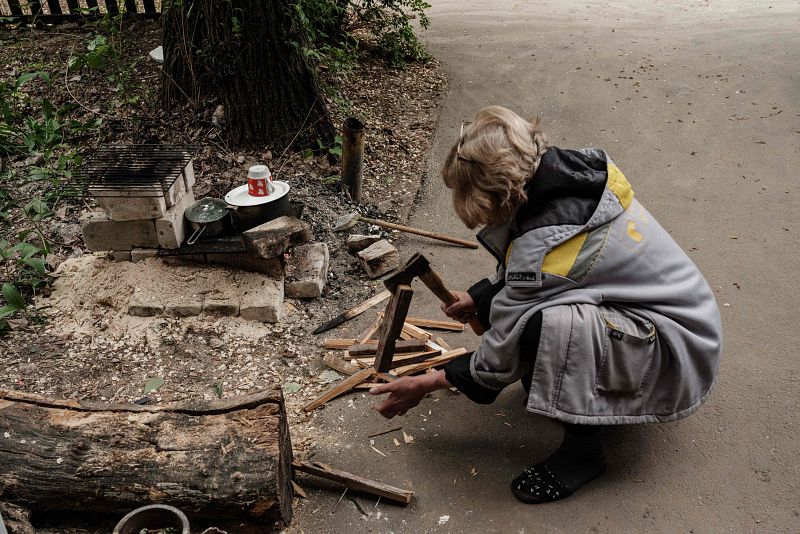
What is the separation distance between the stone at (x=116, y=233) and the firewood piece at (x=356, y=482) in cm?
178

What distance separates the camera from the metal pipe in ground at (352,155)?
15.7 ft

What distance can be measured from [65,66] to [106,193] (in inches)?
160

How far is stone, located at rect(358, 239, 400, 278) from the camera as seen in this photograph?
427 cm

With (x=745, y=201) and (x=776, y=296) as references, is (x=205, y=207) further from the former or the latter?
(x=745, y=201)

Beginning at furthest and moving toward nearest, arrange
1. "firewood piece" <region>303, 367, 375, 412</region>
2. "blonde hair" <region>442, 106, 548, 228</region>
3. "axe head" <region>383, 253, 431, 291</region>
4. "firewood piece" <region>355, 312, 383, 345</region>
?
1. "firewood piece" <region>355, 312, 383, 345</region>
2. "firewood piece" <region>303, 367, 375, 412</region>
3. "axe head" <region>383, 253, 431, 291</region>
4. "blonde hair" <region>442, 106, 548, 228</region>

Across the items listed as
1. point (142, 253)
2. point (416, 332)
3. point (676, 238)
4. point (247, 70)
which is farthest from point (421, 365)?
point (247, 70)

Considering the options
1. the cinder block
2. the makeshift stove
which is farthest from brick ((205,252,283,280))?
the cinder block

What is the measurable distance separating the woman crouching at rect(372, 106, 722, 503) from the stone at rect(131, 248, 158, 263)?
2188 millimetres

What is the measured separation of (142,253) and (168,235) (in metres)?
0.22

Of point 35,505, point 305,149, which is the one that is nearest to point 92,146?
point 305,149

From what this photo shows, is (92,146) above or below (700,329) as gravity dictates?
below

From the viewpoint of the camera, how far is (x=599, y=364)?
2406mm

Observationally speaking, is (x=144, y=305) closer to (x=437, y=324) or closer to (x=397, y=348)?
(x=397, y=348)

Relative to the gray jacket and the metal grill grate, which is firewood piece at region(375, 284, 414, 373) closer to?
the gray jacket
